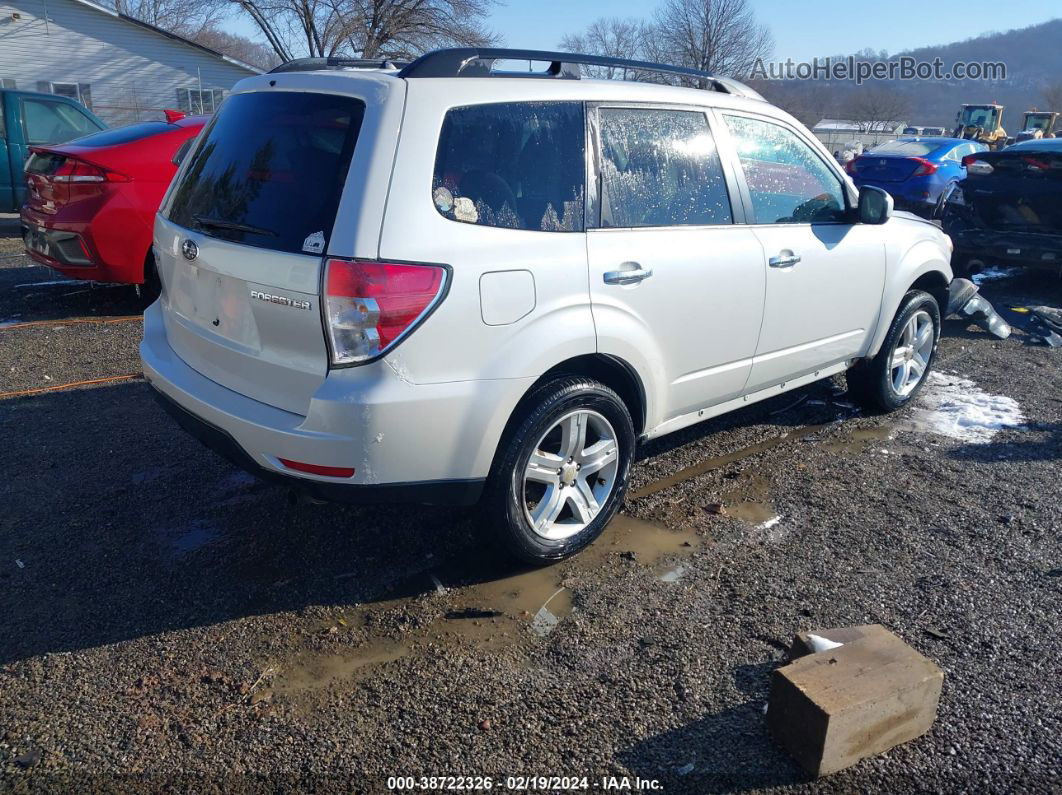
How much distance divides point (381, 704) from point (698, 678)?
106 cm

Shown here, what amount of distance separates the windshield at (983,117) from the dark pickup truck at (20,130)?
137 feet

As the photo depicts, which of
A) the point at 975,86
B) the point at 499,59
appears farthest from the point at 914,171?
the point at 975,86

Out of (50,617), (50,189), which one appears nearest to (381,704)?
(50,617)

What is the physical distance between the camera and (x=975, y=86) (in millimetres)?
126125

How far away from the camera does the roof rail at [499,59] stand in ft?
10.3

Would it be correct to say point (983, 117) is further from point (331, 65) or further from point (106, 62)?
point (331, 65)

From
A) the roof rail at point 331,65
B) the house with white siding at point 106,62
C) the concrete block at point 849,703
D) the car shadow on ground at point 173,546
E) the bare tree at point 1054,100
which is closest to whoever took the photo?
the concrete block at point 849,703

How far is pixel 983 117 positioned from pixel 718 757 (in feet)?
156

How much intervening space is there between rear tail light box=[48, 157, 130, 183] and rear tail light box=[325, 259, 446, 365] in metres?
5.03

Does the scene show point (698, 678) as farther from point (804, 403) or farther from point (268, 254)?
point (804, 403)

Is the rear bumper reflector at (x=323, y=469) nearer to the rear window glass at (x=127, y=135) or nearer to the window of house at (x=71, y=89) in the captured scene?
the rear window glass at (x=127, y=135)

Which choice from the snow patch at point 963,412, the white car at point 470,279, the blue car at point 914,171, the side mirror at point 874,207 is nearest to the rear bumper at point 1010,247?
the snow patch at point 963,412

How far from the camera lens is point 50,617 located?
318cm

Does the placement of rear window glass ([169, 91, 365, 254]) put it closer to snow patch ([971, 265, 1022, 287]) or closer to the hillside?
snow patch ([971, 265, 1022, 287])
